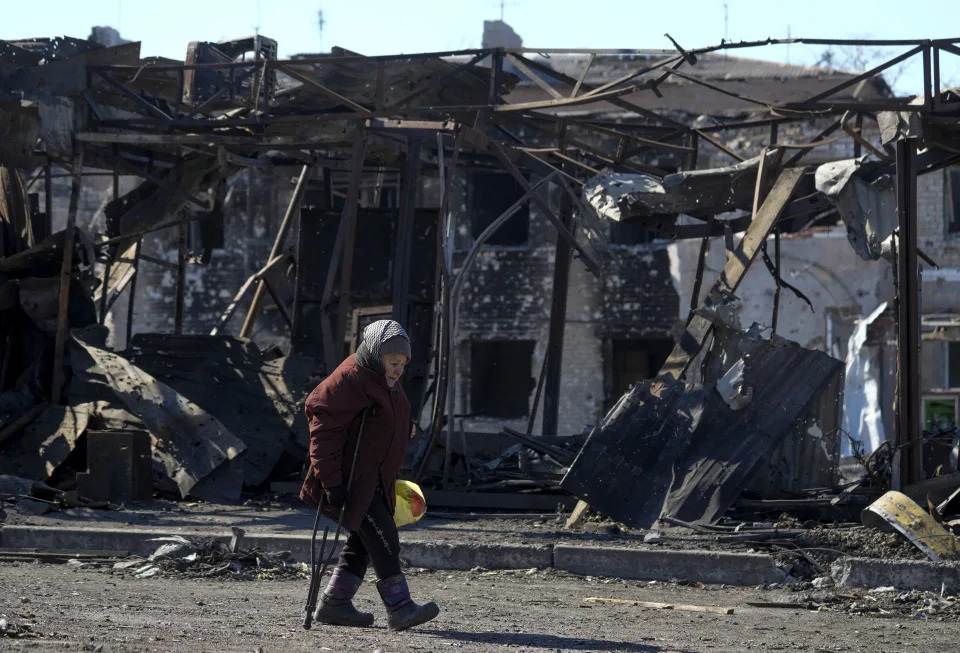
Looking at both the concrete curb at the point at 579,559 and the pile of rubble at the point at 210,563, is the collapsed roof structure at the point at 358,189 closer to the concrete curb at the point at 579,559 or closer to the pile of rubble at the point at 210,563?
the concrete curb at the point at 579,559

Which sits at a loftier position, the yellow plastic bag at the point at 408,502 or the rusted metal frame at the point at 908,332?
the rusted metal frame at the point at 908,332

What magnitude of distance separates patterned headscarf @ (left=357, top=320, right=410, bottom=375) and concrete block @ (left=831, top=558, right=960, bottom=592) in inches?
143

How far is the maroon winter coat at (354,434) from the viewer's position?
6.45 metres

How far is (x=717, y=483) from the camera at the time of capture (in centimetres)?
1053

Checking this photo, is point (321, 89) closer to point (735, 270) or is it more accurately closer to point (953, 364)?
point (735, 270)

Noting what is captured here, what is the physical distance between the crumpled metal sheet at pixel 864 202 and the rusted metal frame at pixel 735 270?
16.1 inches

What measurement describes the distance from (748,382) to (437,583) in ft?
10.9

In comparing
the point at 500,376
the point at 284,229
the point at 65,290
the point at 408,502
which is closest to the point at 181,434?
the point at 65,290

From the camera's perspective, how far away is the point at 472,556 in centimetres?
962

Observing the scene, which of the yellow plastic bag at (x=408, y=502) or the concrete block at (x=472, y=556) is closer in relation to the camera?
the yellow plastic bag at (x=408, y=502)

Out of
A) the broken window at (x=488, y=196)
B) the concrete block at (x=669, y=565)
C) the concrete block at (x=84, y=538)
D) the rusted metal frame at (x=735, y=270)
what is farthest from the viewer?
the broken window at (x=488, y=196)

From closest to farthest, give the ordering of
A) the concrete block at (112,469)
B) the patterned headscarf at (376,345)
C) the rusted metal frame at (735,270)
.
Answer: the patterned headscarf at (376,345) → the rusted metal frame at (735,270) → the concrete block at (112,469)

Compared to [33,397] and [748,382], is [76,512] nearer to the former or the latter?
[33,397]

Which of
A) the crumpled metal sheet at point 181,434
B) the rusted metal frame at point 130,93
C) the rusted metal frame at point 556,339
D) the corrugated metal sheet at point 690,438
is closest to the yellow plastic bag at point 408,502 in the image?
the corrugated metal sheet at point 690,438
